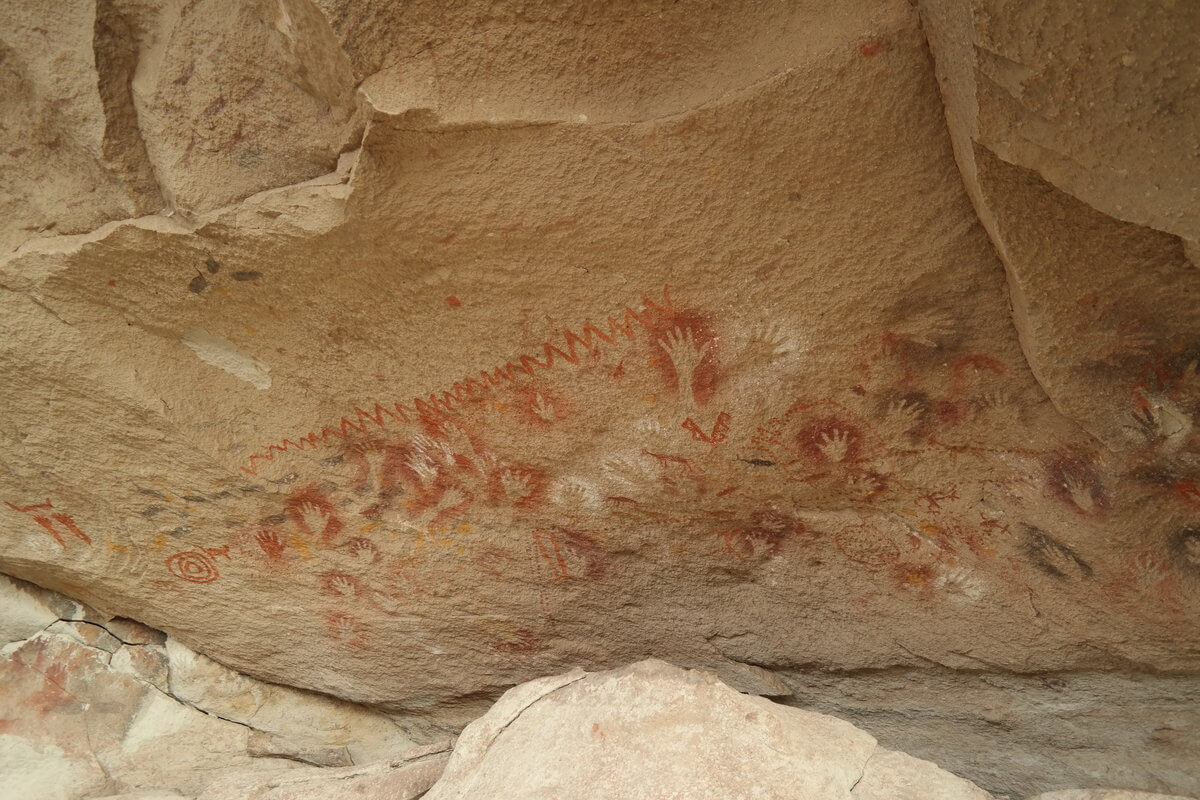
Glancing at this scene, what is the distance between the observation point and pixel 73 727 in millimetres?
2318

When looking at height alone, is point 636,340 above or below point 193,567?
above

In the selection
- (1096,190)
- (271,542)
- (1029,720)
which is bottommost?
(271,542)

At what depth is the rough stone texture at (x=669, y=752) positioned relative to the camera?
1503 mm

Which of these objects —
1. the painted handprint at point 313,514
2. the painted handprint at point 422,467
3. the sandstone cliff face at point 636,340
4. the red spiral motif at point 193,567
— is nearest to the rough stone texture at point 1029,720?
the sandstone cliff face at point 636,340

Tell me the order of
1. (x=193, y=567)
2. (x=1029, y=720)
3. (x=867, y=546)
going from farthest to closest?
(x=193, y=567)
(x=1029, y=720)
(x=867, y=546)

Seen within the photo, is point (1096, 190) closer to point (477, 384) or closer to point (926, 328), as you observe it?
point (926, 328)

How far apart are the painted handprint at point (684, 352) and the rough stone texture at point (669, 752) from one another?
0.58m

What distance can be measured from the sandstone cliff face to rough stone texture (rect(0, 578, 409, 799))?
7.4 inches

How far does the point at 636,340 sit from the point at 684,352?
99mm

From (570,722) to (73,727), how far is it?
147cm

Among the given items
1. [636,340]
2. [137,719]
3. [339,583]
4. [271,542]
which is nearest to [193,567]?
[271,542]

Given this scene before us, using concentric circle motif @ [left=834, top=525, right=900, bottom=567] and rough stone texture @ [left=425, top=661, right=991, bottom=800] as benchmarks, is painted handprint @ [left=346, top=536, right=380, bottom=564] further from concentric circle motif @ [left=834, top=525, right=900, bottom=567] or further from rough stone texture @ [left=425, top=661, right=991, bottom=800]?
concentric circle motif @ [left=834, top=525, right=900, bottom=567]

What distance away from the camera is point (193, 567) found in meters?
2.23

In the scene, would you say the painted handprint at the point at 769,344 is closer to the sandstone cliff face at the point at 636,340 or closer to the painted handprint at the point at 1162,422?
the sandstone cliff face at the point at 636,340
